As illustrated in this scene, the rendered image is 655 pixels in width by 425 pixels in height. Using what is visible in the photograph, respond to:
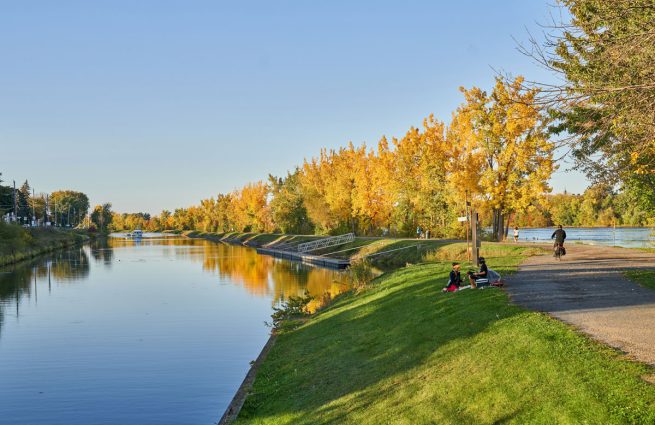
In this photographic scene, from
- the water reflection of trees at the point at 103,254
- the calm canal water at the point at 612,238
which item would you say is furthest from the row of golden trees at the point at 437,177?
the water reflection of trees at the point at 103,254

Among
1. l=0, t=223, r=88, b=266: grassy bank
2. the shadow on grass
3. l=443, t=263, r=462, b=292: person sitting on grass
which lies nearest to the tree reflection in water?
the shadow on grass

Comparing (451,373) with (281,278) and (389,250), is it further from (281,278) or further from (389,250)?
(389,250)

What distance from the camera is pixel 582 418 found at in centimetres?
821

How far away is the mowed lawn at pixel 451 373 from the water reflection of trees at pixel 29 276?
21.7 meters

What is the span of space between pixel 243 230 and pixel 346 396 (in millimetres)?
137596

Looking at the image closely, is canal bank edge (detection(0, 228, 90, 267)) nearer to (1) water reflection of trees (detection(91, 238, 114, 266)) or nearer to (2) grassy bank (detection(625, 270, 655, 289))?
(1) water reflection of trees (detection(91, 238, 114, 266))

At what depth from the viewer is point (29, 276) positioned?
51.7 m

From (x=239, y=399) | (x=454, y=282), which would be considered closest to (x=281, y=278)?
(x=454, y=282)

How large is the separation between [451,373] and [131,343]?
17.4m

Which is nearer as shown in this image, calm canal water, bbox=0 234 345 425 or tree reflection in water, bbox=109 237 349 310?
calm canal water, bbox=0 234 345 425

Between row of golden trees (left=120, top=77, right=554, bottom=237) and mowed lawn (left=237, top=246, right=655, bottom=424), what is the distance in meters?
4.49

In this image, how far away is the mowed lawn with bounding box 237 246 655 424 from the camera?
29.2ft

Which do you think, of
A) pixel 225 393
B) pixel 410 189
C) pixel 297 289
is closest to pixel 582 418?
pixel 225 393

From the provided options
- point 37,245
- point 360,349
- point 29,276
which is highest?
point 37,245
